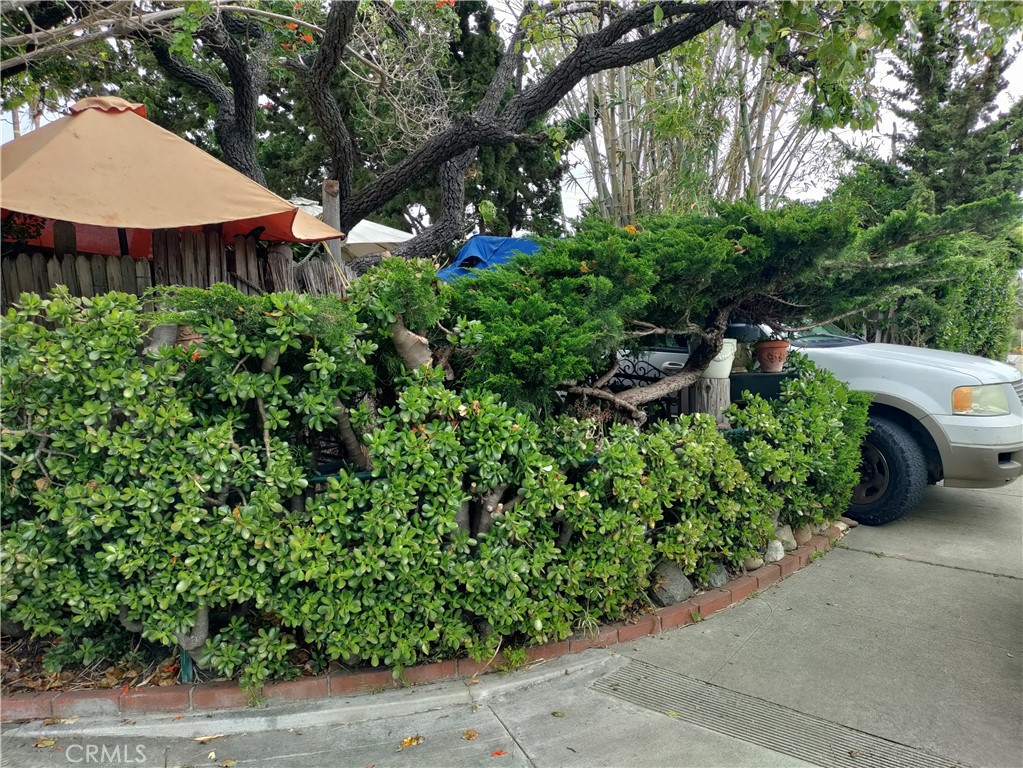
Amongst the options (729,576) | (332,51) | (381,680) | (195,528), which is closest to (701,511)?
(729,576)

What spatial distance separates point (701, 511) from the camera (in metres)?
3.87

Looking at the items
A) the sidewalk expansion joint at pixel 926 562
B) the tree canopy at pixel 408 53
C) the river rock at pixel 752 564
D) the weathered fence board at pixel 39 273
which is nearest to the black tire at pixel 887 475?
the sidewalk expansion joint at pixel 926 562

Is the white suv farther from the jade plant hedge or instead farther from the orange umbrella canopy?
the orange umbrella canopy

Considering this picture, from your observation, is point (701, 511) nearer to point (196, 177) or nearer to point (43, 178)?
point (196, 177)

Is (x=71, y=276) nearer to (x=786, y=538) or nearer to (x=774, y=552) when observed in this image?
(x=774, y=552)

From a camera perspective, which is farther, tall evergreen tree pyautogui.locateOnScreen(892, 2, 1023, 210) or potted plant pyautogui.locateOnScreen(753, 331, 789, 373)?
tall evergreen tree pyautogui.locateOnScreen(892, 2, 1023, 210)

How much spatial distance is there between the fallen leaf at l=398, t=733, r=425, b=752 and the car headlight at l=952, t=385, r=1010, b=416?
4715 mm

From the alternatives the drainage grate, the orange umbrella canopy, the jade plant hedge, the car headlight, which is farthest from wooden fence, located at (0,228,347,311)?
the car headlight

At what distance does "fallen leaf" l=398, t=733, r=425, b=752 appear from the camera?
270 cm

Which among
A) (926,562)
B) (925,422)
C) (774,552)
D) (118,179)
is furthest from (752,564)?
(118,179)

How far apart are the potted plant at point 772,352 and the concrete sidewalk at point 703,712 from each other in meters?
1.98

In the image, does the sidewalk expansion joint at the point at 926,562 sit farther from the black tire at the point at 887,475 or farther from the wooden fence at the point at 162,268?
the wooden fence at the point at 162,268

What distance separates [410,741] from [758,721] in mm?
1528

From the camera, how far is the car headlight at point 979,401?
5.06m
